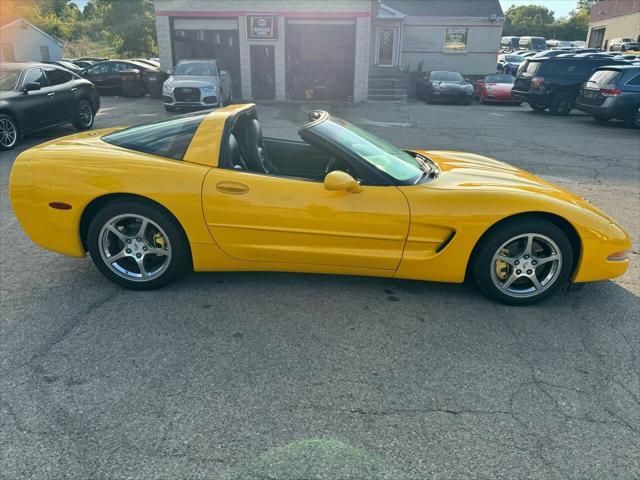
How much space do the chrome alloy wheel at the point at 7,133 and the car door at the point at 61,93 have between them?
3.54 ft

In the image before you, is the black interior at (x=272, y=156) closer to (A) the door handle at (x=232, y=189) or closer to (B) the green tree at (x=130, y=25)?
(A) the door handle at (x=232, y=189)

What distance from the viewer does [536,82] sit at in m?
15.7

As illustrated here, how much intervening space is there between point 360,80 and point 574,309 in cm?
1779

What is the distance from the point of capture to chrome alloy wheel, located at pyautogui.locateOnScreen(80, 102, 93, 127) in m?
10.8

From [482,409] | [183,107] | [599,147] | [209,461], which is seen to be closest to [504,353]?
[482,409]

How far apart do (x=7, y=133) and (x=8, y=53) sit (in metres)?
37.6

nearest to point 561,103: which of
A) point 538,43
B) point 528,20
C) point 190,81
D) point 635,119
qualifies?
point 635,119

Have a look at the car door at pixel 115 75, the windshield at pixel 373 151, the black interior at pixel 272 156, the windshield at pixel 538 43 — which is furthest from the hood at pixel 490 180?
the windshield at pixel 538 43

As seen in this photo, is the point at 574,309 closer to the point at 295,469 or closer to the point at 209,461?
the point at 295,469

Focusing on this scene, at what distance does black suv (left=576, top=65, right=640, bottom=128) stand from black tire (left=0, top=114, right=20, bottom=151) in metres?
13.9

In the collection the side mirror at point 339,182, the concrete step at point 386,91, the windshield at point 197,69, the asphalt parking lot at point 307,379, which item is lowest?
the asphalt parking lot at point 307,379

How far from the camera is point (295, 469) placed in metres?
2.10

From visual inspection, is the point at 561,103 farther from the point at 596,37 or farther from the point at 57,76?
the point at 596,37

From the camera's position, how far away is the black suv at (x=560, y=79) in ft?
50.2
